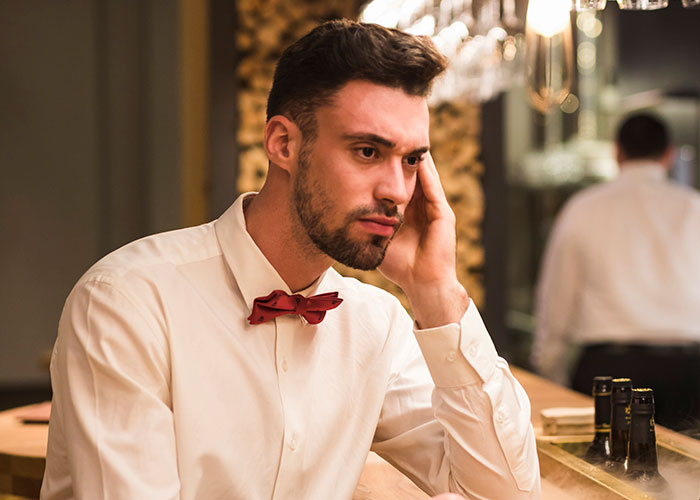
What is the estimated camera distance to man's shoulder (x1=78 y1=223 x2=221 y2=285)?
1369 millimetres

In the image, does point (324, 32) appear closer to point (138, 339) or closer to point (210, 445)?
point (138, 339)

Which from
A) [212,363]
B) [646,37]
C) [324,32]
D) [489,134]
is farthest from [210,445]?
[646,37]

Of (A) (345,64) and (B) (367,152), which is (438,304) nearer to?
(B) (367,152)

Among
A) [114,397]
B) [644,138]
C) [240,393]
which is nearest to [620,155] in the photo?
[644,138]

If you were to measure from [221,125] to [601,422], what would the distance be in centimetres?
300

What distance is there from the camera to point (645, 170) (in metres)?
3.77

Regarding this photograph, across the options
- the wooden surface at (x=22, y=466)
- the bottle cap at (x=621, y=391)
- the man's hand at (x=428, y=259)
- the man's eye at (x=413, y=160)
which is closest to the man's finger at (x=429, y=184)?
the man's hand at (x=428, y=259)

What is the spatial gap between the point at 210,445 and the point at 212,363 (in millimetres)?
126

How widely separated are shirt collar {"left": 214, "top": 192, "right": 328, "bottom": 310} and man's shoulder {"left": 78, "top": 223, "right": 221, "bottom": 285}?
0.08 feet

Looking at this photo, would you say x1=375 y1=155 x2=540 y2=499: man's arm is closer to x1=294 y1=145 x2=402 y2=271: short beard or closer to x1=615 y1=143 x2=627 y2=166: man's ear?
x1=294 y1=145 x2=402 y2=271: short beard

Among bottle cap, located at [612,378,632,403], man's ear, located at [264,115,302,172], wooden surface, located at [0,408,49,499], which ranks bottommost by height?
wooden surface, located at [0,408,49,499]

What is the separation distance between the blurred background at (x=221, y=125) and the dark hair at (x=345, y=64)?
1.18 meters

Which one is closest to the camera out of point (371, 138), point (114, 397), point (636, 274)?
point (114, 397)

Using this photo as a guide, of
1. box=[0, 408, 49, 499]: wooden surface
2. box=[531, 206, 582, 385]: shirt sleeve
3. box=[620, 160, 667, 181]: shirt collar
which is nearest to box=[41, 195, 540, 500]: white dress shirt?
box=[0, 408, 49, 499]: wooden surface
